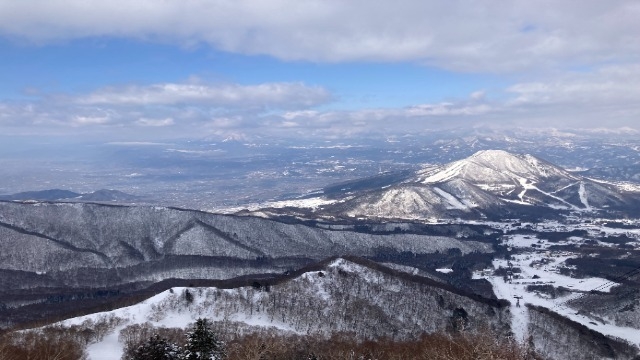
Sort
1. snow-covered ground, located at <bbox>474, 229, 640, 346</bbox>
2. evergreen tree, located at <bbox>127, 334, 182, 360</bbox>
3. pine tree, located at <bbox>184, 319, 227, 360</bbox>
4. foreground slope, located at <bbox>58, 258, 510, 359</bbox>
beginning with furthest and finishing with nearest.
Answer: snow-covered ground, located at <bbox>474, 229, 640, 346</bbox>
foreground slope, located at <bbox>58, 258, 510, 359</bbox>
evergreen tree, located at <bbox>127, 334, 182, 360</bbox>
pine tree, located at <bbox>184, 319, 227, 360</bbox>

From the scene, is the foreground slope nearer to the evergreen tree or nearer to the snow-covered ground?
the snow-covered ground

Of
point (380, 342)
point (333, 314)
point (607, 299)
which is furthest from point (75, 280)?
point (607, 299)

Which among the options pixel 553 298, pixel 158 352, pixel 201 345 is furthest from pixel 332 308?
pixel 553 298

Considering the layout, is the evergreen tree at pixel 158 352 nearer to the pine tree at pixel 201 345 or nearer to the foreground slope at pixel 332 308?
the pine tree at pixel 201 345

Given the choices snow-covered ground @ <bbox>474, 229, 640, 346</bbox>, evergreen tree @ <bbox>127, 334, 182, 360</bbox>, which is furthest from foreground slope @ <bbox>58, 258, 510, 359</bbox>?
evergreen tree @ <bbox>127, 334, 182, 360</bbox>

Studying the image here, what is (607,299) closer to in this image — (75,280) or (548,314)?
(548,314)

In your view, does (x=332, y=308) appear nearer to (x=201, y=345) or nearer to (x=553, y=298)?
(x=201, y=345)

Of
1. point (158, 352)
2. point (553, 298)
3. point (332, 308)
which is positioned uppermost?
point (158, 352)

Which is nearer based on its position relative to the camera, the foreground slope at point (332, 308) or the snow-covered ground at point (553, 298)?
the foreground slope at point (332, 308)

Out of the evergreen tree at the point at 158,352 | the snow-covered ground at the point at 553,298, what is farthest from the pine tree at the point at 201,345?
the snow-covered ground at the point at 553,298

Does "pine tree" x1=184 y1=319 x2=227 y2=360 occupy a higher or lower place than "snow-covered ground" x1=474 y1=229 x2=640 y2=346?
higher

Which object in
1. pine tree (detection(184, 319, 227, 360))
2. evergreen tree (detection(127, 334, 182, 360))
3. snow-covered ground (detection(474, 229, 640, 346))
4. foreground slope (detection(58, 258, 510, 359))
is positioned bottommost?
snow-covered ground (detection(474, 229, 640, 346))
